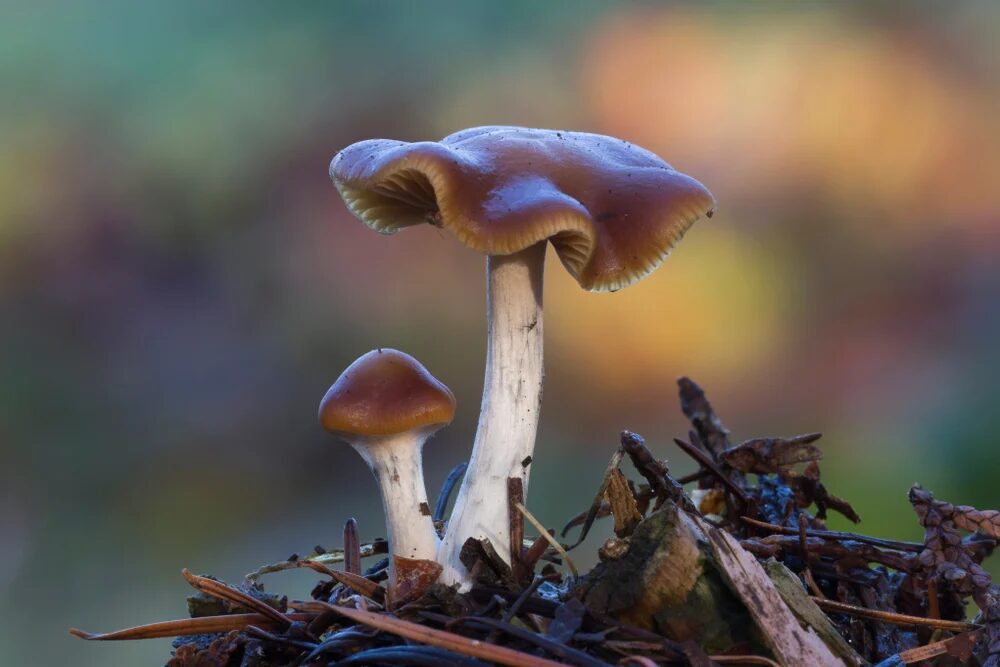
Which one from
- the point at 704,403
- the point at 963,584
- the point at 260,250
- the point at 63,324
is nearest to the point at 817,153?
the point at 704,403

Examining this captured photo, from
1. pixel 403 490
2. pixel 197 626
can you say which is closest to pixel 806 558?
pixel 403 490

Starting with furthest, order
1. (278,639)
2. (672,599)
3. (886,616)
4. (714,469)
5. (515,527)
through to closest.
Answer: (714,469) < (515,527) < (886,616) < (278,639) < (672,599)

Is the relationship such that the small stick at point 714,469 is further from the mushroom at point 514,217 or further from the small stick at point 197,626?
the small stick at point 197,626

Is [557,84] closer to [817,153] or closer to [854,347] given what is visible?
[817,153]

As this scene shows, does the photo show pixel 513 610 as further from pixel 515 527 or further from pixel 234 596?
pixel 234 596

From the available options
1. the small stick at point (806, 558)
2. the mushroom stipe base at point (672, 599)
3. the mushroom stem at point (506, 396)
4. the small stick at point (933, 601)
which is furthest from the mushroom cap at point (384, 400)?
the small stick at point (933, 601)
